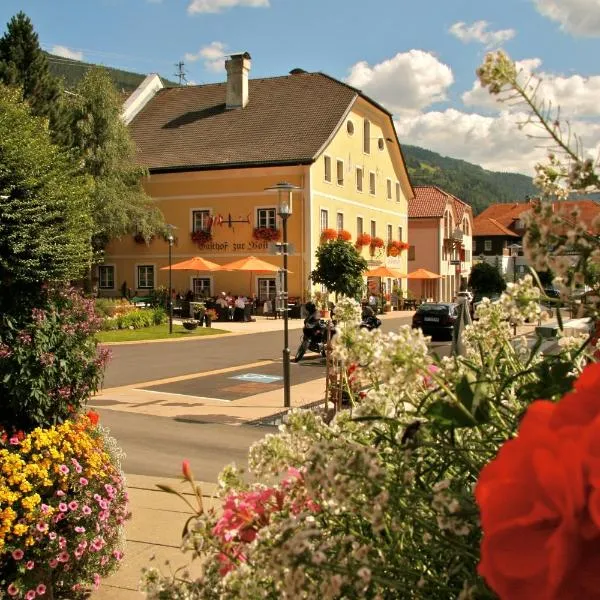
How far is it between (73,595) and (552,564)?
4.74 meters

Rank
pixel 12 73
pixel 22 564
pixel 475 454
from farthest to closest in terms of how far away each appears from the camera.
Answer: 1. pixel 12 73
2. pixel 22 564
3. pixel 475 454

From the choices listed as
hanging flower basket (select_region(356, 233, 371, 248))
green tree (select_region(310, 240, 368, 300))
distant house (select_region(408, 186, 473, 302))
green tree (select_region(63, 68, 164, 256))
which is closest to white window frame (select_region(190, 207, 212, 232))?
green tree (select_region(63, 68, 164, 256))

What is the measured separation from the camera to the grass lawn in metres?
26.8

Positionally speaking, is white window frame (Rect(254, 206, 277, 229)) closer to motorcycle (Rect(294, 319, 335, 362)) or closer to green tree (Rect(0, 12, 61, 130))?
green tree (Rect(0, 12, 61, 130))

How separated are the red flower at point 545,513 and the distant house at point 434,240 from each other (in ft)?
184

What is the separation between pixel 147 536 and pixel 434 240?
53581 mm

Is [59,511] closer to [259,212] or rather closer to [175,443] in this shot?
[175,443]

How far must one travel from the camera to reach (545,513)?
0.66m

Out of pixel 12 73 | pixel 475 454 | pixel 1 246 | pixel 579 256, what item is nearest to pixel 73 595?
pixel 1 246

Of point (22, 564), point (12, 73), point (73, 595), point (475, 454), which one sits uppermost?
point (12, 73)

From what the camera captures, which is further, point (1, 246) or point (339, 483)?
point (1, 246)

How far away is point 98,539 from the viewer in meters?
4.73

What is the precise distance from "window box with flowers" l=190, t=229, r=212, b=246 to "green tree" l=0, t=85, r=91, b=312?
117 ft

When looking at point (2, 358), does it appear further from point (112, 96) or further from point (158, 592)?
point (112, 96)
